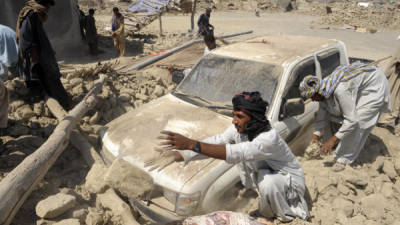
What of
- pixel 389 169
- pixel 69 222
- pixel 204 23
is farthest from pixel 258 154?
pixel 204 23

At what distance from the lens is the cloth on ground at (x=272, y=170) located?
223cm

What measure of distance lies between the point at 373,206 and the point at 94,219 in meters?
2.85

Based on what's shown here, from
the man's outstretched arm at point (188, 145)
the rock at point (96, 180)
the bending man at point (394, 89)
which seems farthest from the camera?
the bending man at point (394, 89)

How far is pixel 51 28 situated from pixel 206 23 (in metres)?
5.73

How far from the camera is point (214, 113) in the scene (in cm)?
339

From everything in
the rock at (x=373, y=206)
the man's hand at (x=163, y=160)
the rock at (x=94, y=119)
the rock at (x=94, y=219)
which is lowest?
the rock at (x=373, y=206)

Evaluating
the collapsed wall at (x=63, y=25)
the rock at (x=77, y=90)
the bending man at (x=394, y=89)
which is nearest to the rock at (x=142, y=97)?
the rock at (x=77, y=90)

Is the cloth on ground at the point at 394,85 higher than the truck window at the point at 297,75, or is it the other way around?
the truck window at the point at 297,75

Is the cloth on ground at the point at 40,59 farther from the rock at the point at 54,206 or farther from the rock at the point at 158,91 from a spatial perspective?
the rock at the point at 54,206

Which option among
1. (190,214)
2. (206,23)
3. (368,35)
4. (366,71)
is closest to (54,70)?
(190,214)

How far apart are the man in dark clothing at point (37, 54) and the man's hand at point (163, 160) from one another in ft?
7.56

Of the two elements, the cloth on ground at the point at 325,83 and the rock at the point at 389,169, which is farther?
the rock at the point at 389,169

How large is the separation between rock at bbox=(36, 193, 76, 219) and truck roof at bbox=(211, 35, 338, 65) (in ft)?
8.67

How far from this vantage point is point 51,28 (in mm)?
9812
